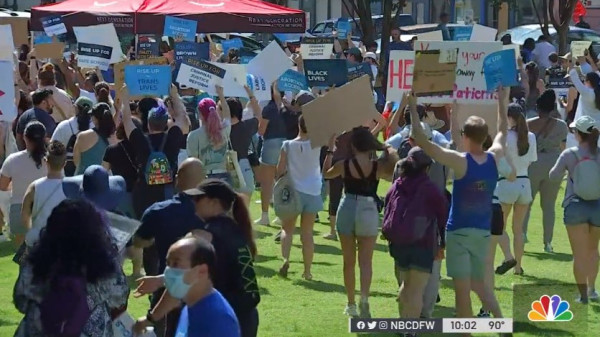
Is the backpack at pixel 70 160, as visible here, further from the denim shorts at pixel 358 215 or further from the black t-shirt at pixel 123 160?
the denim shorts at pixel 358 215

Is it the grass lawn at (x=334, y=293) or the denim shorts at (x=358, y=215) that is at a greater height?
the denim shorts at (x=358, y=215)

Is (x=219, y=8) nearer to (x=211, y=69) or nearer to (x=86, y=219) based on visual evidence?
(x=211, y=69)

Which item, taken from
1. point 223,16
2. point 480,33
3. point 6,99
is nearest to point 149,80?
point 6,99

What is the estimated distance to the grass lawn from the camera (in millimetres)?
9852

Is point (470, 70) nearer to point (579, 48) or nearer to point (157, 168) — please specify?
point (157, 168)

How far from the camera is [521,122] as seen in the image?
37.8ft

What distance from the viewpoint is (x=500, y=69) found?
356 inches

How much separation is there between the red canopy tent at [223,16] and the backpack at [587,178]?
12.0 meters

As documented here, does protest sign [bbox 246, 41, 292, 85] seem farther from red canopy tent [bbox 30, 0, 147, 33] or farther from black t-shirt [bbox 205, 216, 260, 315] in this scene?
black t-shirt [bbox 205, 216, 260, 315]

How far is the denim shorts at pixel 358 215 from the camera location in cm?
981

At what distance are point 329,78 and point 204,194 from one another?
832 centimetres

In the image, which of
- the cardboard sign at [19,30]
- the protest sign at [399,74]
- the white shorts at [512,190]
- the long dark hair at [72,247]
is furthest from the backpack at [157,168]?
the cardboard sign at [19,30]

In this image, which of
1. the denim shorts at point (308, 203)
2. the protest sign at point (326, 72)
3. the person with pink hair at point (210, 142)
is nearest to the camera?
the person with pink hair at point (210, 142)

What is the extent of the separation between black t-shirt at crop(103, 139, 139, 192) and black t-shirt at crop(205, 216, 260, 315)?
173 inches
